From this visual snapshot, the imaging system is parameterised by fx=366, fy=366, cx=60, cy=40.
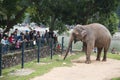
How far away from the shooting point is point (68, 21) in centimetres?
3012

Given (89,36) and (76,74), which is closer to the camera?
(76,74)

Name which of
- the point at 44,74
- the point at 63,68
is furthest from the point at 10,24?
the point at 44,74

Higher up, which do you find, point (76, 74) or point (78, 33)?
point (78, 33)

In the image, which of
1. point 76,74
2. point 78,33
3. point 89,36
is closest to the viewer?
point 76,74

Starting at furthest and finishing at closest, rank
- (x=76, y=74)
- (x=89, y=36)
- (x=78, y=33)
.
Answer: (x=78, y=33), (x=89, y=36), (x=76, y=74)

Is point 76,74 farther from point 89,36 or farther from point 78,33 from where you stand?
point 78,33

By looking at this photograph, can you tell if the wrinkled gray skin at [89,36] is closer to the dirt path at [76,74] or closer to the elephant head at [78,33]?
the elephant head at [78,33]

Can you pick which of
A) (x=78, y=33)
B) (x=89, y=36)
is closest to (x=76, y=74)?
(x=89, y=36)

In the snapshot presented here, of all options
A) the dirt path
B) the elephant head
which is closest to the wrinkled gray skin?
the elephant head

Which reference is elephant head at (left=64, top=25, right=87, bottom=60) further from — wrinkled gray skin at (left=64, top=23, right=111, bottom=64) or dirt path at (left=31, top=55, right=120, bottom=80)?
dirt path at (left=31, top=55, right=120, bottom=80)

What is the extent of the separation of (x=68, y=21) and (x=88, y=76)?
52.4 ft

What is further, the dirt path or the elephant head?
the elephant head

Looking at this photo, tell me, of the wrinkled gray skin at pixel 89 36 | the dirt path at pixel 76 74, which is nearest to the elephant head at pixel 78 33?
the wrinkled gray skin at pixel 89 36

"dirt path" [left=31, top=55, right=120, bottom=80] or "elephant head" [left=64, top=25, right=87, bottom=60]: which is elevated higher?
"elephant head" [left=64, top=25, right=87, bottom=60]
